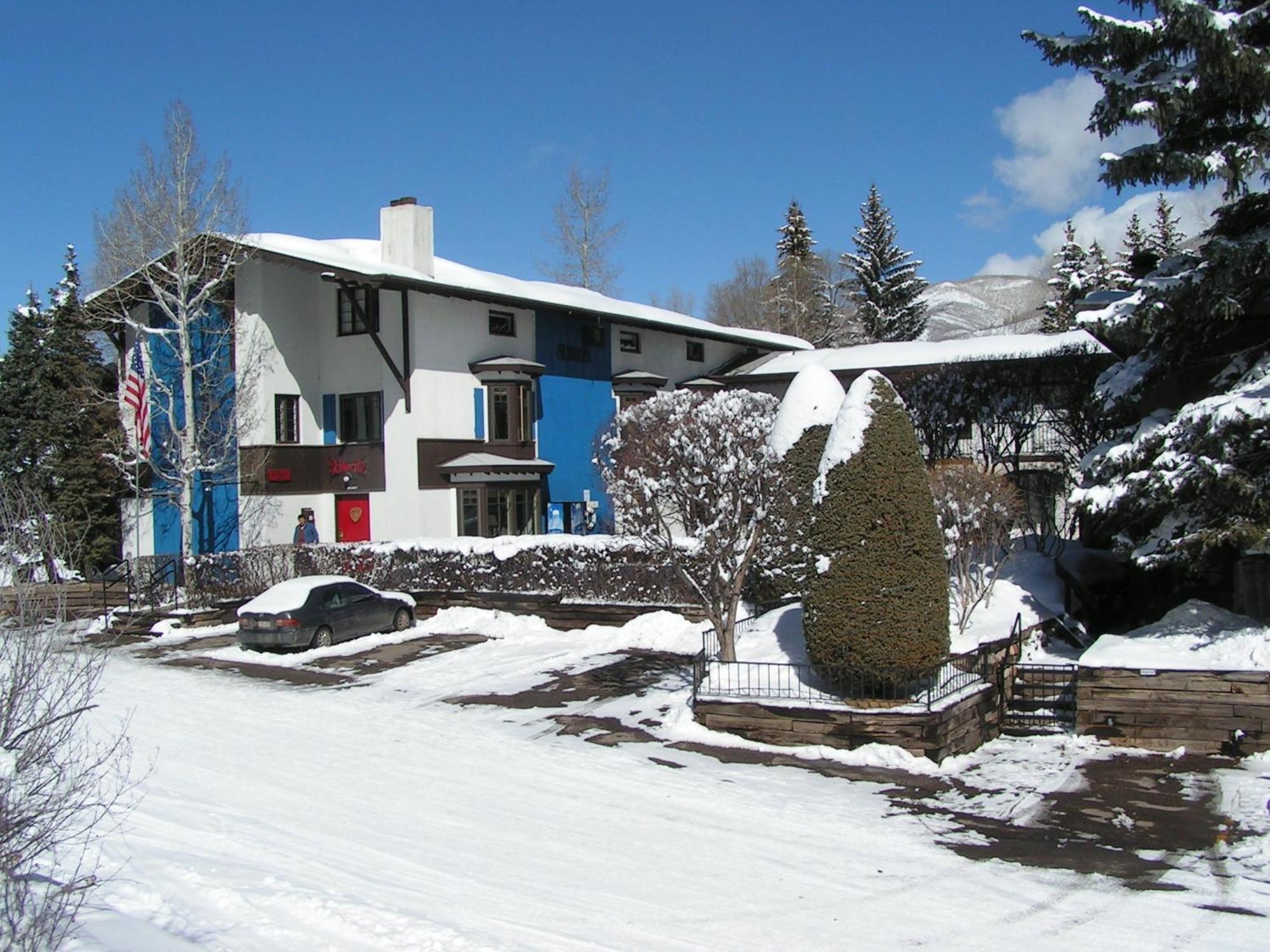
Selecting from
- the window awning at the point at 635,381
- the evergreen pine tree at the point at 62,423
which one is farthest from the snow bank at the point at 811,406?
the evergreen pine tree at the point at 62,423

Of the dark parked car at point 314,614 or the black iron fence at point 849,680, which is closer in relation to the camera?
the black iron fence at point 849,680

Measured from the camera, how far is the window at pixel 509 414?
97.9ft

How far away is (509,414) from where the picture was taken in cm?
3012

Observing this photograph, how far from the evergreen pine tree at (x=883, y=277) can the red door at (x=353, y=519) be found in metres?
34.2

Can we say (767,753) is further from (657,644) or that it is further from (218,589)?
(218,589)

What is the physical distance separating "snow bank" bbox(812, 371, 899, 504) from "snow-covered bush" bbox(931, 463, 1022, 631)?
4.30 meters

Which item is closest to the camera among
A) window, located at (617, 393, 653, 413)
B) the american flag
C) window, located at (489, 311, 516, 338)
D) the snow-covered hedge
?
the snow-covered hedge

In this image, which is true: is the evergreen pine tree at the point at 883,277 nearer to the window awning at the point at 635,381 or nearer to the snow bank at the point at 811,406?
the window awning at the point at 635,381

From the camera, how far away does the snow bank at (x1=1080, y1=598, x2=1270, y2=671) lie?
536 inches

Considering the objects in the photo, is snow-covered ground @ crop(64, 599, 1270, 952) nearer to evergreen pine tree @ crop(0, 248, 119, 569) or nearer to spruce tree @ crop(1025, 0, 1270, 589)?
spruce tree @ crop(1025, 0, 1270, 589)

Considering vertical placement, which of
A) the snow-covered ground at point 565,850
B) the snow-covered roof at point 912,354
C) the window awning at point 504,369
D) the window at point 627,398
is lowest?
the snow-covered ground at point 565,850

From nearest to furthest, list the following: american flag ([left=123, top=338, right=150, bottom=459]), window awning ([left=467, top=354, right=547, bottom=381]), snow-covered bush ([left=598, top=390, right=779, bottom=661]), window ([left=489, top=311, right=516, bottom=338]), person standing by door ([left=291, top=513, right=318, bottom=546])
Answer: snow-covered bush ([left=598, top=390, right=779, bottom=661]) → american flag ([left=123, top=338, right=150, bottom=459]) → person standing by door ([left=291, top=513, right=318, bottom=546]) → window awning ([left=467, top=354, right=547, bottom=381]) → window ([left=489, top=311, right=516, bottom=338])

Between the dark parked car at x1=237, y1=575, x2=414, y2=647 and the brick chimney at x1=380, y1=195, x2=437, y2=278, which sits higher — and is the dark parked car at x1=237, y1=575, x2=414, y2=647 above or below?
below

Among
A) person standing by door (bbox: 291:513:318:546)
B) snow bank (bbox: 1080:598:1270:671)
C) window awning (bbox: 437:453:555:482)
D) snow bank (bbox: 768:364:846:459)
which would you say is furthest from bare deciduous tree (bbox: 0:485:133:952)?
window awning (bbox: 437:453:555:482)
